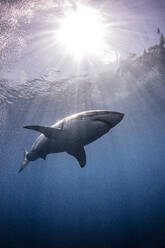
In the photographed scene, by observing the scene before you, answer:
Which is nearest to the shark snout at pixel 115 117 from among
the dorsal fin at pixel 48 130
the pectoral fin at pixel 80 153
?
the dorsal fin at pixel 48 130

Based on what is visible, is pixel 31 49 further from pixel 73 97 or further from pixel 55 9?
pixel 73 97

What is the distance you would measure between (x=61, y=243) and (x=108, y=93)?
22.3m

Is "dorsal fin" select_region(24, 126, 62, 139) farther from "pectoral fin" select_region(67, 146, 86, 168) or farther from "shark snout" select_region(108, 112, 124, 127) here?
"shark snout" select_region(108, 112, 124, 127)

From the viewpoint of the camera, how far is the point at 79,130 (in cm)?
400

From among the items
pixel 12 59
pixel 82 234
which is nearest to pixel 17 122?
pixel 12 59

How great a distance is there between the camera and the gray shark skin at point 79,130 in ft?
11.2

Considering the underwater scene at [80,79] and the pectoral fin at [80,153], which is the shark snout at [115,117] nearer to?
the underwater scene at [80,79]

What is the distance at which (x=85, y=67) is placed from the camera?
1412cm

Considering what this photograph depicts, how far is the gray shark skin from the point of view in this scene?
341cm

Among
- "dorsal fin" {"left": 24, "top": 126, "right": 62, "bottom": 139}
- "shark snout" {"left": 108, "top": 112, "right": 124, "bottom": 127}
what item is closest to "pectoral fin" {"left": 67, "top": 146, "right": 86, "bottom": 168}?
"dorsal fin" {"left": 24, "top": 126, "right": 62, "bottom": 139}

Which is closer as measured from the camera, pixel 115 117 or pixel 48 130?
pixel 115 117

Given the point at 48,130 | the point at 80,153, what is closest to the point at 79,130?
the point at 48,130

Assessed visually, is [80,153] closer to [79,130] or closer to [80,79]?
[79,130]

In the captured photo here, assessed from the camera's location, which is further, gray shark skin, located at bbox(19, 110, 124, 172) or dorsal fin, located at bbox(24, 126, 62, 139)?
dorsal fin, located at bbox(24, 126, 62, 139)
